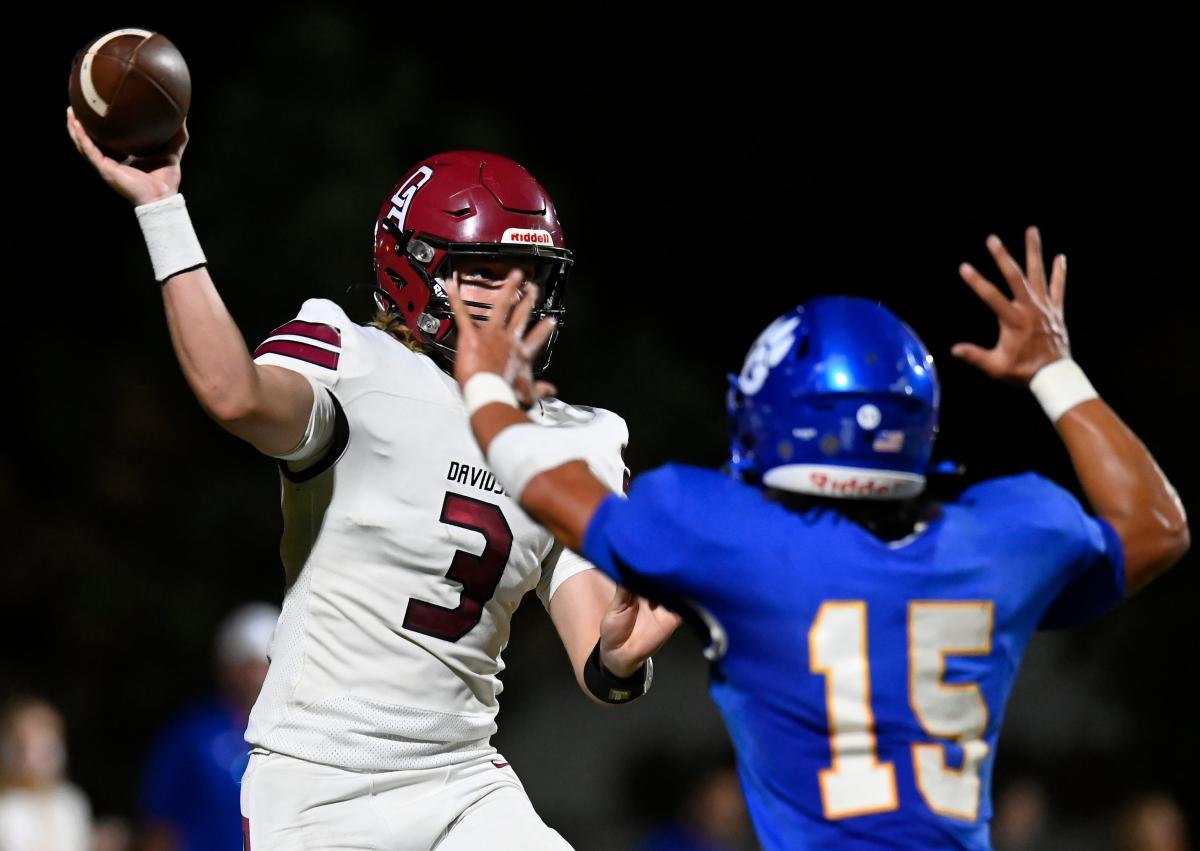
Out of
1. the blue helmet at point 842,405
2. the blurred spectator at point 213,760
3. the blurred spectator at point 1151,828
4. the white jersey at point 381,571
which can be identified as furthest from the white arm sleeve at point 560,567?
the blurred spectator at point 1151,828

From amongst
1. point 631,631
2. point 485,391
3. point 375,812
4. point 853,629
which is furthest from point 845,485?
point 375,812

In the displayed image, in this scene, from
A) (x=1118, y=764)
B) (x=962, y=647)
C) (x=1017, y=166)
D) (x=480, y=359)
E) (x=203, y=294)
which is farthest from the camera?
(x=1017, y=166)

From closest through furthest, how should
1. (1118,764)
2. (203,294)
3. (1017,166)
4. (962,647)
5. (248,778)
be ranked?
1. (962,647)
2. (203,294)
3. (248,778)
4. (1118,764)
5. (1017,166)

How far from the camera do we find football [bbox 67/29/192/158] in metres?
3.67

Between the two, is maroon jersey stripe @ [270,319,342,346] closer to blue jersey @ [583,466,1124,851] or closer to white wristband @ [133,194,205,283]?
white wristband @ [133,194,205,283]

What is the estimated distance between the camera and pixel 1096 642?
35.9 feet

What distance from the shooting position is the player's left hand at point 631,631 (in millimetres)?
3646

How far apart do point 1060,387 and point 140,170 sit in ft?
6.73

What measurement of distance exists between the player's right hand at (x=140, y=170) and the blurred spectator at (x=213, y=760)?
4.26 metres

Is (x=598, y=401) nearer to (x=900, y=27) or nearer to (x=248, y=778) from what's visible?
(x=900, y=27)

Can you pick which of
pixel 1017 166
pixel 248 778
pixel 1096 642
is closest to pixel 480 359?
pixel 248 778

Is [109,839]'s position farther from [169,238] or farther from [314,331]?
[169,238]

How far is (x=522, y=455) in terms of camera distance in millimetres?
2896

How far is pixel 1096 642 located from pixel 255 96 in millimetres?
6875
